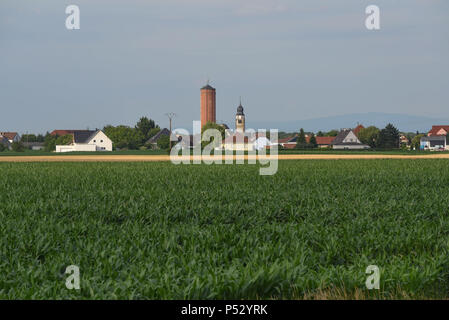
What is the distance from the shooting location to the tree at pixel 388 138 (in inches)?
5333

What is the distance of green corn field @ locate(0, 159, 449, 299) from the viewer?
795 centimetres

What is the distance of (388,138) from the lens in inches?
5374

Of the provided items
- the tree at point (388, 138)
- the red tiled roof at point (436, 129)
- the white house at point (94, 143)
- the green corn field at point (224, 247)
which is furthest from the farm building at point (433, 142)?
the green corn field at point (224, 247)

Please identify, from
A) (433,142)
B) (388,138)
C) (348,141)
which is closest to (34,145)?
(348,141)

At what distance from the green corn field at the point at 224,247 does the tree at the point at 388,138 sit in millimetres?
119493

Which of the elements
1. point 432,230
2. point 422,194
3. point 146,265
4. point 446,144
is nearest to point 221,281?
point 146,265

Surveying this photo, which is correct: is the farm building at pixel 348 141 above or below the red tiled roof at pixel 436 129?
below

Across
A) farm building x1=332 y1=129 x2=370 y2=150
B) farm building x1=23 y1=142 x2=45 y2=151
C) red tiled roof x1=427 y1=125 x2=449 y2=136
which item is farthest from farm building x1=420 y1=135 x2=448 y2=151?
farm building x1=23 y1=142 x2=45 y2=151

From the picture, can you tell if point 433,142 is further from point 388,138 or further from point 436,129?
point 388,138

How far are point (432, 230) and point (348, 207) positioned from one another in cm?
466

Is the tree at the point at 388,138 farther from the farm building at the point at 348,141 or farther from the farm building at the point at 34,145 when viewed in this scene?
the farm building at the point at 34,145

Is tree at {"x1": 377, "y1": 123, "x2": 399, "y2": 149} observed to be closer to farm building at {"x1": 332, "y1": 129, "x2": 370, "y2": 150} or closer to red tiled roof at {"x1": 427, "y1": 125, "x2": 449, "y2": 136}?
farm building at {"x1": 332, "y1": 129, "x2": 370, "y2": 150}
